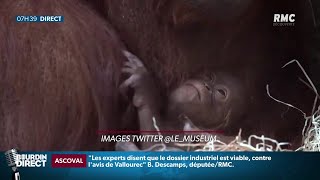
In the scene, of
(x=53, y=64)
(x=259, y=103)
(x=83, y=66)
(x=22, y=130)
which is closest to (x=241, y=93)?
(x=259, y=103)

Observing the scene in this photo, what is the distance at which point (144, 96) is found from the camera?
1864 millimetres

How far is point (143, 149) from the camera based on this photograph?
6.15 feet

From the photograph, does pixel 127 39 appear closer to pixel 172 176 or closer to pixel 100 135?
pixel 100 135

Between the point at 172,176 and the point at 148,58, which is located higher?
the point at 148,58

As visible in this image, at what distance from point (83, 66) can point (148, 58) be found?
308 millimetres

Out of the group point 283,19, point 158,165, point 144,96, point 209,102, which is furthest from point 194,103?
point 283,19

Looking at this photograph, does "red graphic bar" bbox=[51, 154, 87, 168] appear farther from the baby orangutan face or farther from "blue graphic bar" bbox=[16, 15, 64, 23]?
"blue graphic bar" bbox=[16, 15, 64, 23]

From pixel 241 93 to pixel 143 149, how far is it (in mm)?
535

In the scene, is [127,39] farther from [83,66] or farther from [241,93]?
[241,93]

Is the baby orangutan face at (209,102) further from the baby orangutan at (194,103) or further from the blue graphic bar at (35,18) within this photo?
the blue graphic bar at (35,18)

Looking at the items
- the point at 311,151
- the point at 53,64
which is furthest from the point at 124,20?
the point at 311,151

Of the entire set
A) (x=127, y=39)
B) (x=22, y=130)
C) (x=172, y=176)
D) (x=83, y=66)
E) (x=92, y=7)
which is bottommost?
(x=172, y=176)

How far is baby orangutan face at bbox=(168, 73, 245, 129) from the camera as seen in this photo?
1.86 meters

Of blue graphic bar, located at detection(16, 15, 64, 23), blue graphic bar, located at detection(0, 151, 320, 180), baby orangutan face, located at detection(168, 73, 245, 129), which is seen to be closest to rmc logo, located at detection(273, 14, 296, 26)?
baby orangutan face, located at detection(168, 73, 245, 129)
